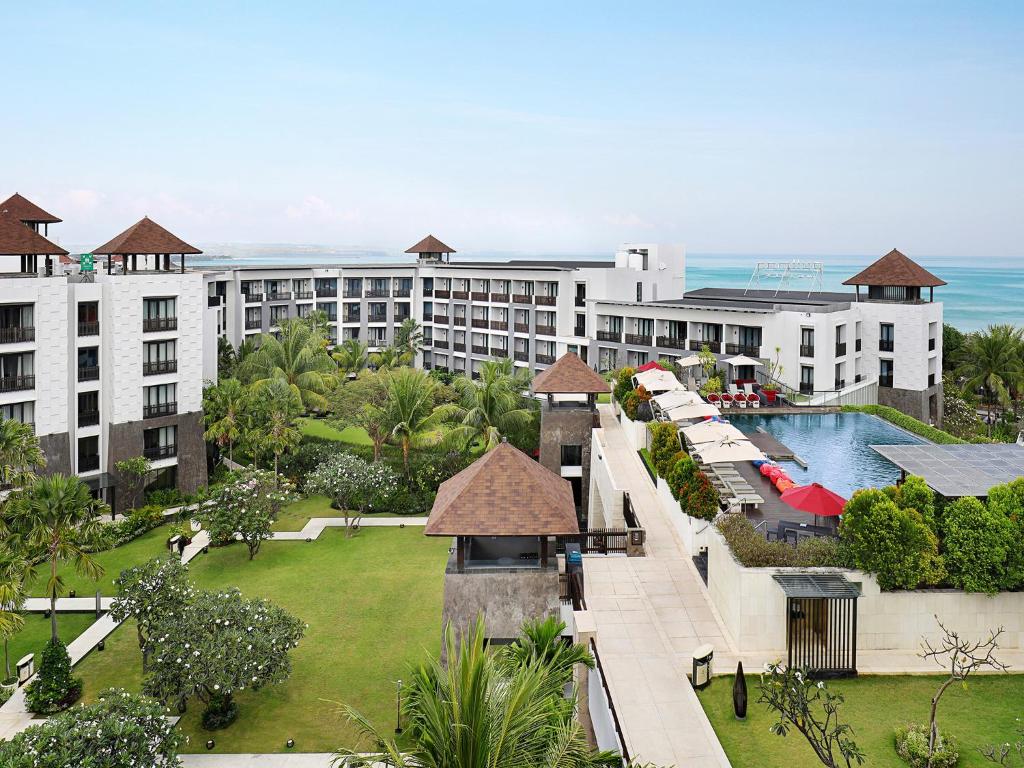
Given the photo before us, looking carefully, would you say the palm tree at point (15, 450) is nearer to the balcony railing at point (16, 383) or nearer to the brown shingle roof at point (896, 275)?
the balcony railing at point (16, 383)

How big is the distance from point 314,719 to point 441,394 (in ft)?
95.6

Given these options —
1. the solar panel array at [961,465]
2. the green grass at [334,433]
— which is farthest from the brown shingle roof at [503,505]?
the green grass at [334,433]

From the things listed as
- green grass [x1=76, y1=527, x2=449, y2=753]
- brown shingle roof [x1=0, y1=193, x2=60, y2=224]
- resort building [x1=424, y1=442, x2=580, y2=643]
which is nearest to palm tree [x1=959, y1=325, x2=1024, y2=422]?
green grass [x1=76, y1=527, x2=449, y2=753]

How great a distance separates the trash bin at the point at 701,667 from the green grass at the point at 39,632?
19069 mm

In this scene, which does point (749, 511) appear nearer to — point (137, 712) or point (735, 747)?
point (735, 747)

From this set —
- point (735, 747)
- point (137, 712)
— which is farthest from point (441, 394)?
point (735, 747)

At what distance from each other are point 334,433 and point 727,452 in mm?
32469

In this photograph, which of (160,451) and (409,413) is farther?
(409,413)

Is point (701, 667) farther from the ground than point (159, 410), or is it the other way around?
point (159, 410)

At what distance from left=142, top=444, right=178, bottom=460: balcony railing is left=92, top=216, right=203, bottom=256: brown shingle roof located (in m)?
9.36

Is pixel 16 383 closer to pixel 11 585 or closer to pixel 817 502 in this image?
pixel 11 585

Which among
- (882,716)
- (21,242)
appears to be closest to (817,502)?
(882,716)

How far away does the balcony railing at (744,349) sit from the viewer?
49.1m

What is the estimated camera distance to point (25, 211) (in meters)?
42.2
